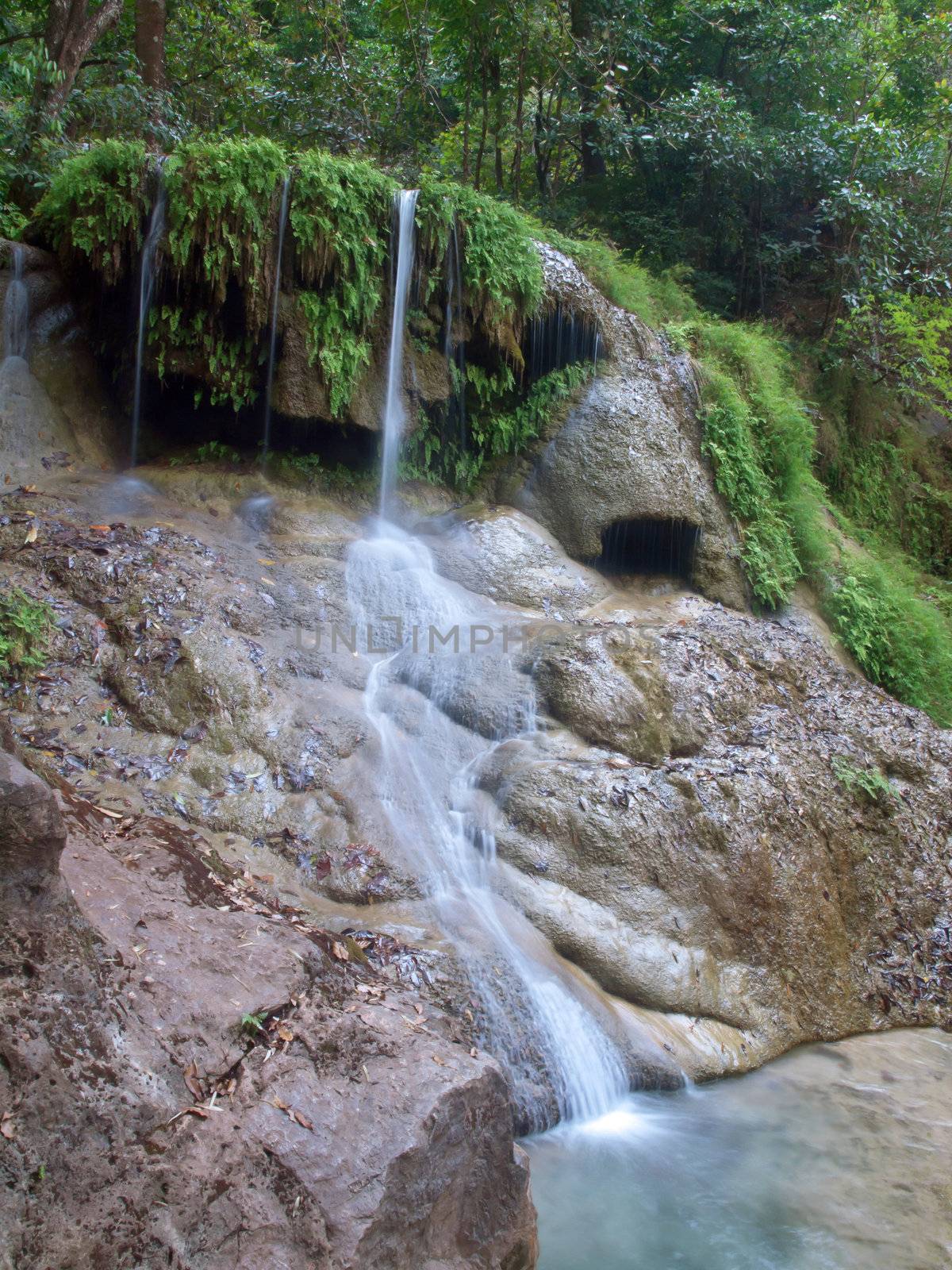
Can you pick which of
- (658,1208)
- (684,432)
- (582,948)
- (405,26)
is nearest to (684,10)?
(405,26)

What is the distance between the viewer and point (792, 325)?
47.8 ft

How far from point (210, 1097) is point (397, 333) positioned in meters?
7.86

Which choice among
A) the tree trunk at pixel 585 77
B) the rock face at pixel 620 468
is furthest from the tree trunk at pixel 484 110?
the rock face at pixel 620 468

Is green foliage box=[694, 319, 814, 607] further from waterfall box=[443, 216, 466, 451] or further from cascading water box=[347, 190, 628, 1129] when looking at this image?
cascading water box=[347, 190, 628, 1129]

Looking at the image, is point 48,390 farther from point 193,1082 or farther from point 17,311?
point 193,1082

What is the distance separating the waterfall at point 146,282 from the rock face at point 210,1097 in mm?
6129

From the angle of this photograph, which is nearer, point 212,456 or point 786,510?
point 212,456

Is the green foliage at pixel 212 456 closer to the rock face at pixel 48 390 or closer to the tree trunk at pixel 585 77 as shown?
the rock face at pixel 48 390

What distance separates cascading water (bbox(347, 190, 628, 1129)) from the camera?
5.14 metres

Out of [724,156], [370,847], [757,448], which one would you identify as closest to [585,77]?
[724,156]

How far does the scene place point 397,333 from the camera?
9617mm

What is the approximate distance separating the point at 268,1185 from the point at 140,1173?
46 cm

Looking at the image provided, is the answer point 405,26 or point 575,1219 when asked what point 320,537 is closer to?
point 575,1219

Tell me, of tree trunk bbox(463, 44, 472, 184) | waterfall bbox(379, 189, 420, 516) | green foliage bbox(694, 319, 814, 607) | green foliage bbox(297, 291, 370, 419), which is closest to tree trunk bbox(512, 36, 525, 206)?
tree trunk bbox(463, 44, 472, 184)
